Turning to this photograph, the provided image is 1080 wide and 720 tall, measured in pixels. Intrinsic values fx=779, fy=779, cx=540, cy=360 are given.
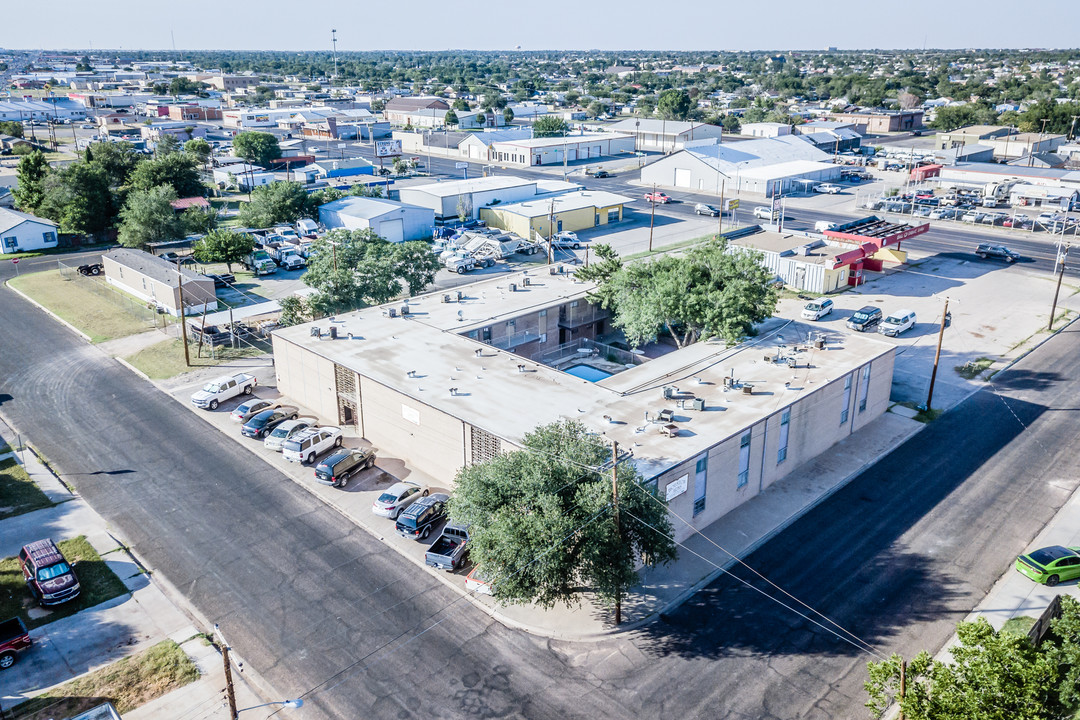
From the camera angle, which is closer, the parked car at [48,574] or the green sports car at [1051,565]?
the parked car at [48,574]

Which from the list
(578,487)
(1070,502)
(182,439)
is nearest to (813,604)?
(578,487)

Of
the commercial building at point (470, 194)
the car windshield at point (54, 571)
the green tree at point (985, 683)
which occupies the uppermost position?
the commercial building at point (470, 194)

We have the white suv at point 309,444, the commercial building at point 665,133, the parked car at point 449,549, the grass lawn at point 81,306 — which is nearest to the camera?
the parked car at point 449,549

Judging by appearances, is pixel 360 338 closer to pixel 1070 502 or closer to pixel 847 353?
pixel 847 353

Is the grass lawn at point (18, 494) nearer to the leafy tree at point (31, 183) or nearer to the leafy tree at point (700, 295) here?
the leafy tree at point (700, 295)

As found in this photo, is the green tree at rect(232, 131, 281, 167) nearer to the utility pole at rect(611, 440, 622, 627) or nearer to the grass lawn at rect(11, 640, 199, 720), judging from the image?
the grass lawn at rect(11, 640, 199, 720)

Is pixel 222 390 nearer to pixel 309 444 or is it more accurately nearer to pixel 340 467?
pixel 309 444

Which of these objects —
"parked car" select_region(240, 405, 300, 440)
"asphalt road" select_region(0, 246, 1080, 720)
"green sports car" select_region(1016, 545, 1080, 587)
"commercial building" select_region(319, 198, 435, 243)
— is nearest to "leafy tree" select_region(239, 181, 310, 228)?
"commercial building" select_region(319, 198, 435, 243)

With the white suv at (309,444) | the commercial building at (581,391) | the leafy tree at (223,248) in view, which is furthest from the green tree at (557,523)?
the leafy tree at (223,248)
